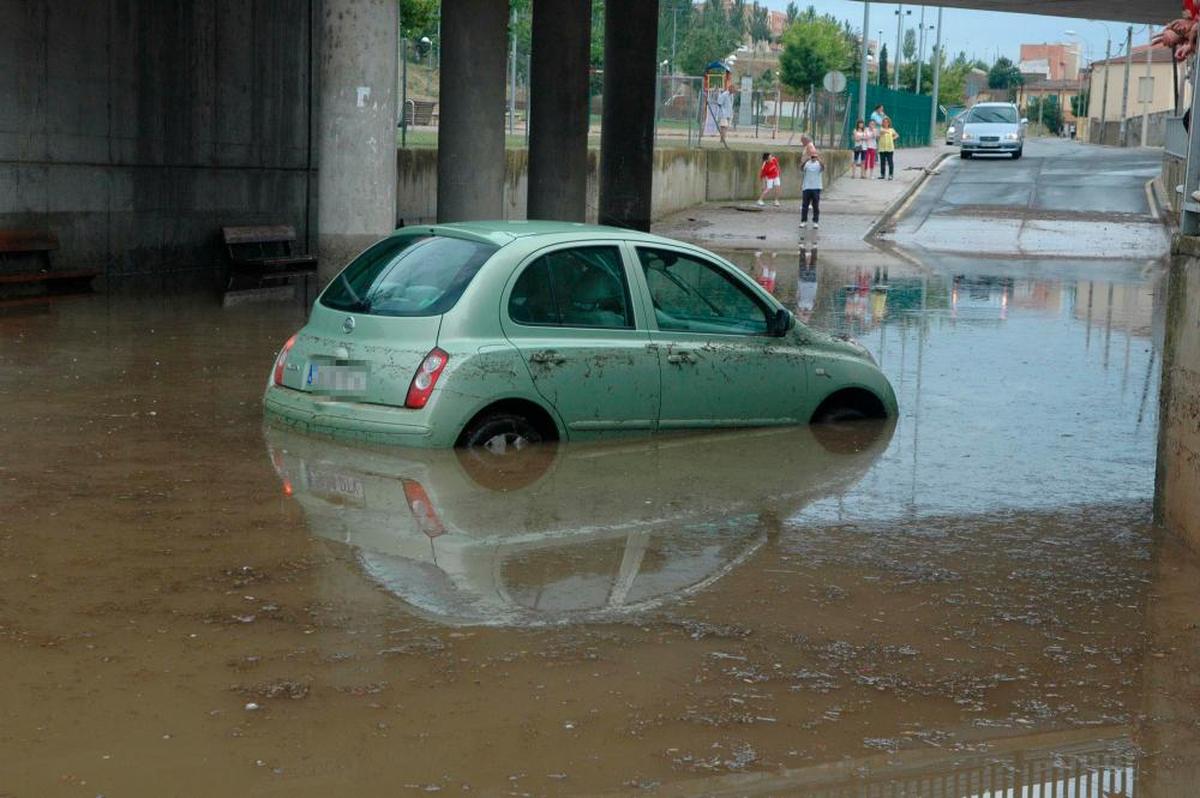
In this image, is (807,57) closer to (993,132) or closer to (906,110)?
(906,110)

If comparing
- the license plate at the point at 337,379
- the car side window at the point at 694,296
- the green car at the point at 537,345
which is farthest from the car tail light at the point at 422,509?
the car side window at the point at 694,296

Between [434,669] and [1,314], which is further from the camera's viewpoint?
[1,314]

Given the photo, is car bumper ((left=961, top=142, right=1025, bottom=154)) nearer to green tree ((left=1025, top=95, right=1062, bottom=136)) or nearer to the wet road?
the wet road

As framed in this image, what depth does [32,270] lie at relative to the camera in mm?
19516

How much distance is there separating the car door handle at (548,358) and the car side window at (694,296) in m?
0.85

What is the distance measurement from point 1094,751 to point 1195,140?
4.26m

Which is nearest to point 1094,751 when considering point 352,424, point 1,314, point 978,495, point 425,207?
point 978,495

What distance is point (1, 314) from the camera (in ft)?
55.1

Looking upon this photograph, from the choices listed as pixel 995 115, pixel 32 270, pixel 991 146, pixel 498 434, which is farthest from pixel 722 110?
pixel 498 434

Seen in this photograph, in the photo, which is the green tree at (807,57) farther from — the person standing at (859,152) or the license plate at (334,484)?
the license plate at (334,484)

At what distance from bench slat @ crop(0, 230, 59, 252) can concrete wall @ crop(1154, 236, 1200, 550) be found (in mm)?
14202

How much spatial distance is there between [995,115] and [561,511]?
162 feet

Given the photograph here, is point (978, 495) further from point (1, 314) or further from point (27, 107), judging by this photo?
point (27, 107)

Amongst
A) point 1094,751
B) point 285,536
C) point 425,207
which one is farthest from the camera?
point 425,207
